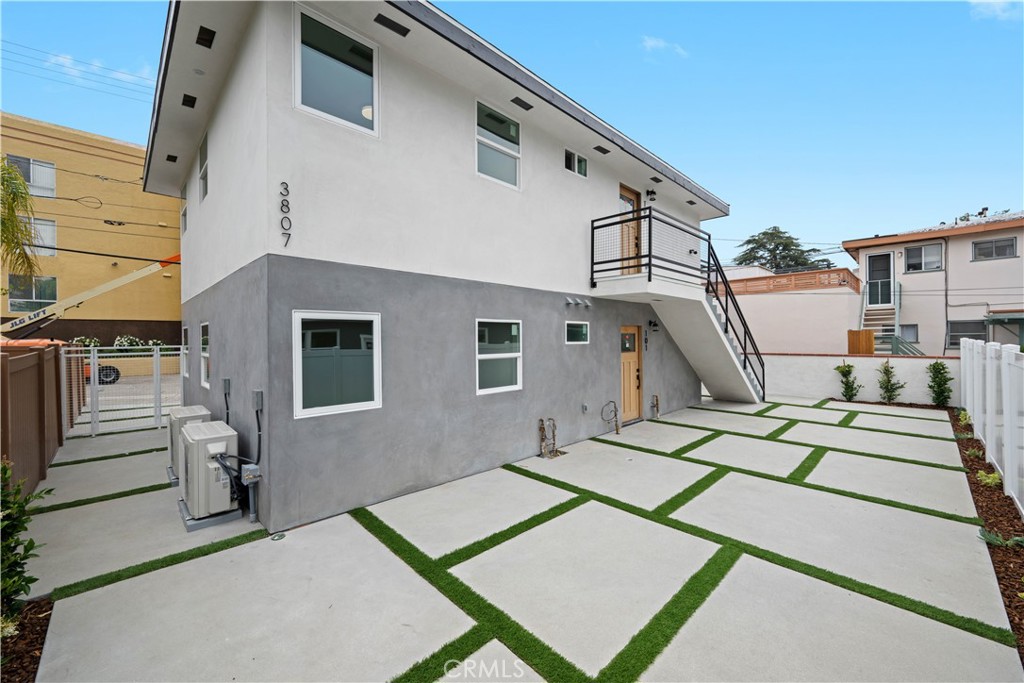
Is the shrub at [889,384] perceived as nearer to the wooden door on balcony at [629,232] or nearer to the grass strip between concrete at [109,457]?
the wooden door on balcony at [629,232]

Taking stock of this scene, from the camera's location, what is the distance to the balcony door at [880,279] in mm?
16688

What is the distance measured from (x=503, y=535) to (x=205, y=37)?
6.40 metres

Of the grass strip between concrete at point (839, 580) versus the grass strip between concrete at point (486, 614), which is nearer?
the grass strip between concrete at point (486, 614)

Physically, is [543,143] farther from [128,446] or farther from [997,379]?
[128,446]

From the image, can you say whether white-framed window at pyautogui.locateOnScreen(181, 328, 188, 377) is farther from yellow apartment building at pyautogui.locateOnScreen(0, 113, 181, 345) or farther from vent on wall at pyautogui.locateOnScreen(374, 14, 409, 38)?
yellow apartment building at pyautogui.locateOnScreen(0, 113, 181, 345)

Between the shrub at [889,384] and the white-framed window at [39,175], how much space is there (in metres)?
30.2

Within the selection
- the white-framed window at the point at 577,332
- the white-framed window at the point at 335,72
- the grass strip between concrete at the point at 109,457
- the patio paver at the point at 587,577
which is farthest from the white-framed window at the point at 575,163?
the grass strip between concrete at the point at 109,457

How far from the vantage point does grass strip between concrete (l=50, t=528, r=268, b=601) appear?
312 cm

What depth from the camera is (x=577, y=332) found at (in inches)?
305

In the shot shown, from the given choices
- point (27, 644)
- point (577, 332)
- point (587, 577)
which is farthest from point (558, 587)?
point (577, 332)

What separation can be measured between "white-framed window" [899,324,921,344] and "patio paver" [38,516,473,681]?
21.8 metres

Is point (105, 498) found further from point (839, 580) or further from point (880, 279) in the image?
point (880, 279)

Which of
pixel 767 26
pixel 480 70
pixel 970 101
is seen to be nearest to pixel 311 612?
pixel 480 70

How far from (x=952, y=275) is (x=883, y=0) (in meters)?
14.2
